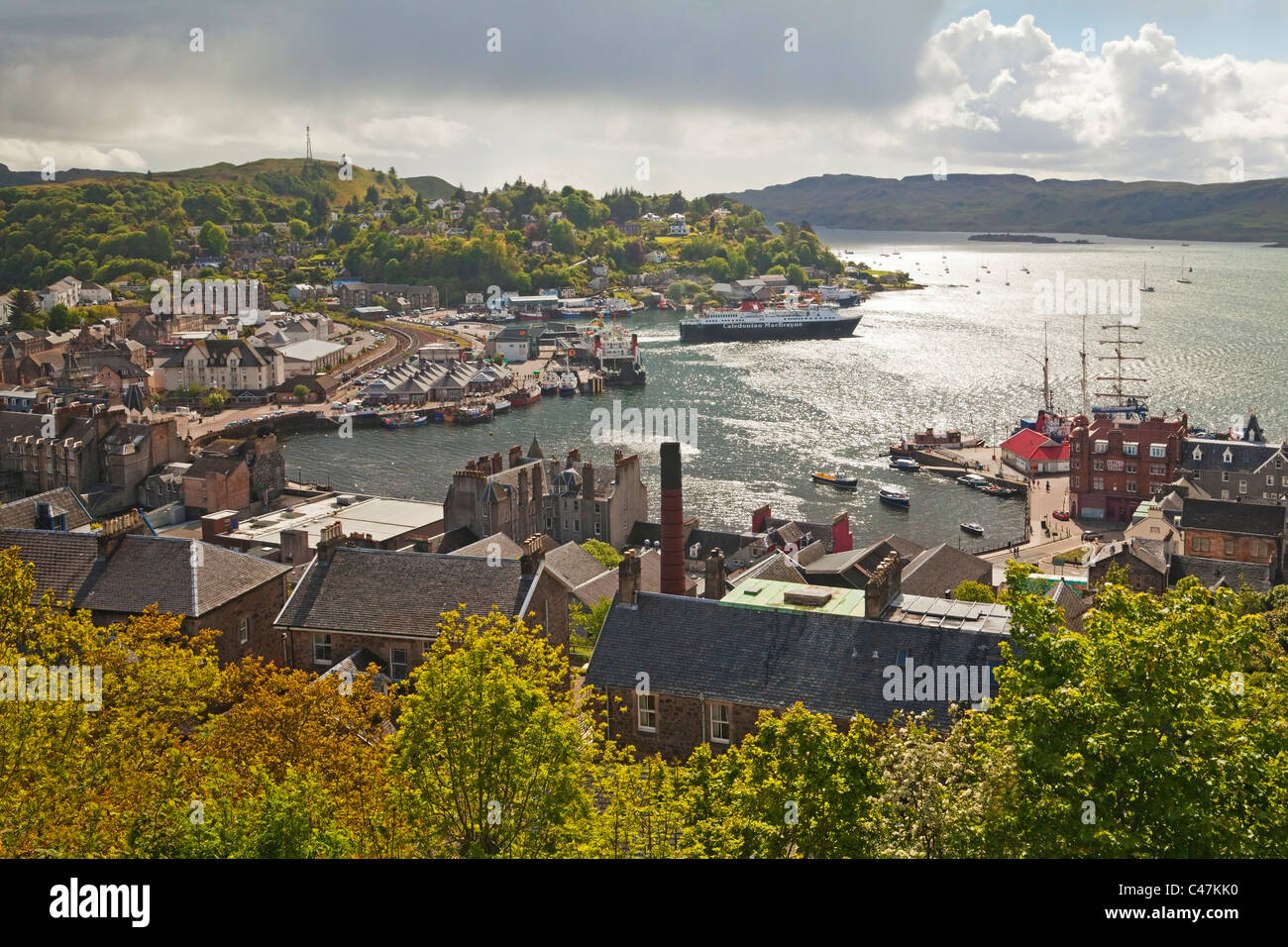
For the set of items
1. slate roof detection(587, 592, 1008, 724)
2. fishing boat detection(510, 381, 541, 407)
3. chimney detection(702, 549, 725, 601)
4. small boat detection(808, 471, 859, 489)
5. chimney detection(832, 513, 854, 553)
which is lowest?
chimney detection(832, 513, 854, 553)

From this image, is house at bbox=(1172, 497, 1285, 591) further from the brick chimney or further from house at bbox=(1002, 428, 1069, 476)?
the brick chimney

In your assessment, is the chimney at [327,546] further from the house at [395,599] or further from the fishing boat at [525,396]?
the fishing boat at [525,396]

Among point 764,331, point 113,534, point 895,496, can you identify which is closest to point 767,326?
point 764,331

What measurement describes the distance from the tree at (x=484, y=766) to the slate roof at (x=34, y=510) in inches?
974

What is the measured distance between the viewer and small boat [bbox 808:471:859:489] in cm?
7706

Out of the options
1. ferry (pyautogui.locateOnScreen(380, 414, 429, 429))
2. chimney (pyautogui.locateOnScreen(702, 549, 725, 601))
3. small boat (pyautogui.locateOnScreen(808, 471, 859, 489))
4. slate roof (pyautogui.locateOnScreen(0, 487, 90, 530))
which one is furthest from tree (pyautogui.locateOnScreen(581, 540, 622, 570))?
ferry (pyautogui.locateOnScreen(380, 414, 429, 429))

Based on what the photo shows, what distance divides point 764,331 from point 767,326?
109 cm

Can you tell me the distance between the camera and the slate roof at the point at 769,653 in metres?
23.7

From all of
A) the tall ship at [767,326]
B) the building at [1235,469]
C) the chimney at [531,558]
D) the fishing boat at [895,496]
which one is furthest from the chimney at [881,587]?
the tall ship at [767,326]

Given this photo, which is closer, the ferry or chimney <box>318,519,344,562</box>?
chimney <box>318,519,344,562</box>

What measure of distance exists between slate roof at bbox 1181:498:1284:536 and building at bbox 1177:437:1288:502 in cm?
874

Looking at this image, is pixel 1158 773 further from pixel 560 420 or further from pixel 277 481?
pixel 560 420

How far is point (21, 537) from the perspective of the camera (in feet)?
101
